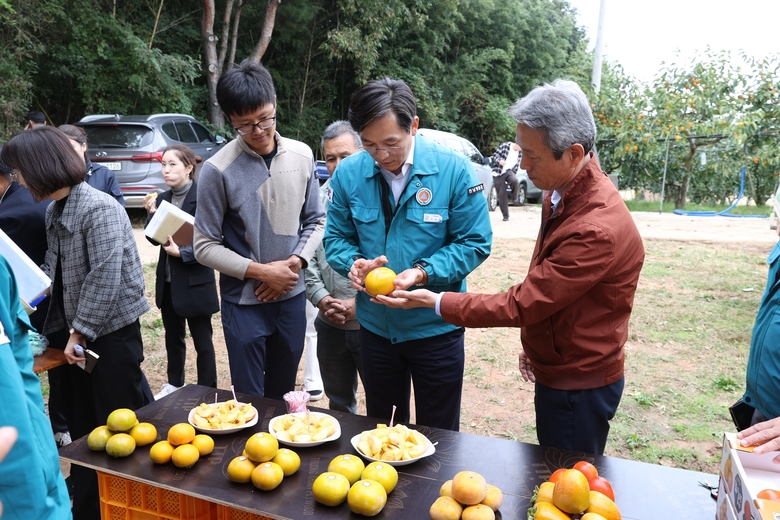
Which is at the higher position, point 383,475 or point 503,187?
point 503,187

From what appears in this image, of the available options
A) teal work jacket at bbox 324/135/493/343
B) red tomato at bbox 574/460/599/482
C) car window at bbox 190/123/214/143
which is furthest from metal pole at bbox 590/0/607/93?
red tomato at bbox 574/460/599/482

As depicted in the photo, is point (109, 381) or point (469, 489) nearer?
point (469, 489)

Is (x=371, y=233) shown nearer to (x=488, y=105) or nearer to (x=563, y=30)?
(x=488, y=105)

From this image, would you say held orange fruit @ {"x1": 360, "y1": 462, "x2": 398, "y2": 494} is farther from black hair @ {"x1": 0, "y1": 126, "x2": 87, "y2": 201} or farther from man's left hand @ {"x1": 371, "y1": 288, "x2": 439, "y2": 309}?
black hair @ {"x1": 0, "y1": 126, "x2": 87, "y2": 201}

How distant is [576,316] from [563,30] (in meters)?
27.3

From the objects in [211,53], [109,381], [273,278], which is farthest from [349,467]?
[211,53]

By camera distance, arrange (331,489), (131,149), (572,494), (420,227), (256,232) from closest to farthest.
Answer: (572,494) < (331,489) < (420,227) < (256,232) < (131,149)

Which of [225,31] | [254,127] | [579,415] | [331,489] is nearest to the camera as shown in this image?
[331,489]

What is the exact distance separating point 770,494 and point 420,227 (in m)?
1.55

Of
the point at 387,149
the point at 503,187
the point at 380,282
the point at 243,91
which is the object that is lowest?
the point at 380,282

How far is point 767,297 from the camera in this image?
2.00m

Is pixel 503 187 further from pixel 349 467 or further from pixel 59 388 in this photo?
pixel 349 467

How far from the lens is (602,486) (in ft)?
5.35

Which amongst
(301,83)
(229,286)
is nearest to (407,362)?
(229,286)
